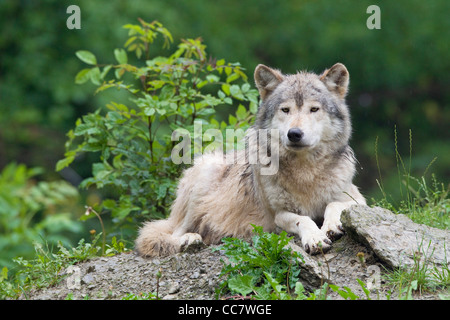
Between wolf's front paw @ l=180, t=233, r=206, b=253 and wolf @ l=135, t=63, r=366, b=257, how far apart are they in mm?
10

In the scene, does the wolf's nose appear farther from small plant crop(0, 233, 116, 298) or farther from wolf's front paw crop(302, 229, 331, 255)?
small plant crop(0, 233, 116, 298)

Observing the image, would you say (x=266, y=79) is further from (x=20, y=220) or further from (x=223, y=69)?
(x=223, y=69)

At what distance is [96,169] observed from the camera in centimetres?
597

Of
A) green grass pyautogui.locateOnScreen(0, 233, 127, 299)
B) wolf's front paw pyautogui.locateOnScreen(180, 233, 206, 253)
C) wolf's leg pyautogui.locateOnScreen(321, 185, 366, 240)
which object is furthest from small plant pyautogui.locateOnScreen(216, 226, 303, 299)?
green grass pyautogui.locateOnScreen(0, 233, 127, 299)

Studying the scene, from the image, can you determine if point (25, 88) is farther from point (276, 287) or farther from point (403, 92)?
point (276, 287)

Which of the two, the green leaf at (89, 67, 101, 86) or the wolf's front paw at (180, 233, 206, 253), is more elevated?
the green leaf at (89, 67, 101, 86)

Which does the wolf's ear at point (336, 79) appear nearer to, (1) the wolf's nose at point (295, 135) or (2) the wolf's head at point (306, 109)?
(2) the wolf's head at point (306, 109)

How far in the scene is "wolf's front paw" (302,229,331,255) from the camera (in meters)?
4.03

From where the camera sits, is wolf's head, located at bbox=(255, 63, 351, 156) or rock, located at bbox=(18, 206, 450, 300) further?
wolf's head, located at bbox=(255, 63, 351, 156)

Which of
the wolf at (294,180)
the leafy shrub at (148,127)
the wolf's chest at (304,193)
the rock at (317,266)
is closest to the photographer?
the rock at (317,266)

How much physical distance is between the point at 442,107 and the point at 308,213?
1151 cm

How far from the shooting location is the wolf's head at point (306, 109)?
4406mm

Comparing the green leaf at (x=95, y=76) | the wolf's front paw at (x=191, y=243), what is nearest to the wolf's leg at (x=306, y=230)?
the wolf's front paw at (x=191, y=243)

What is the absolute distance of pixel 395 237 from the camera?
4012mm
